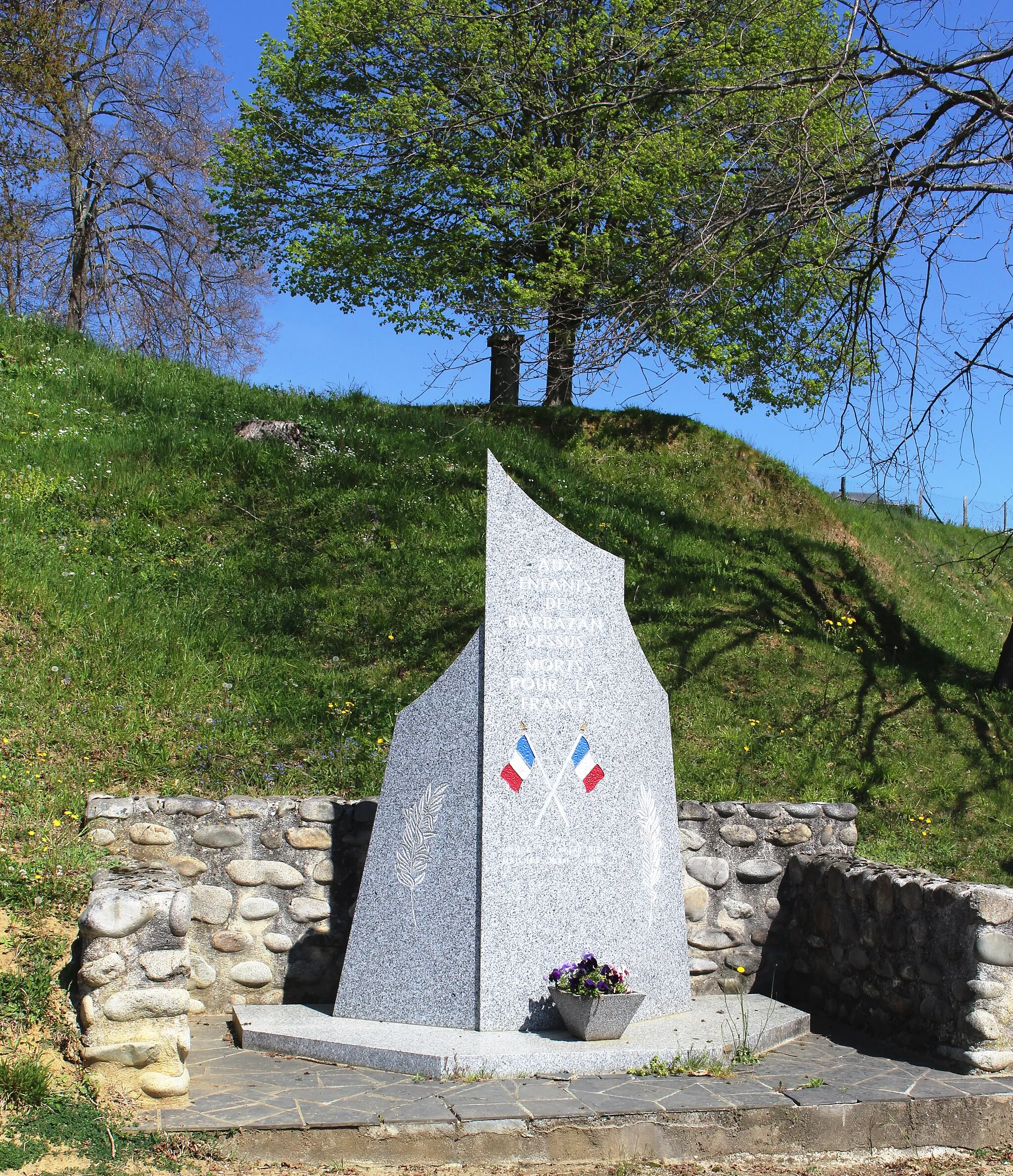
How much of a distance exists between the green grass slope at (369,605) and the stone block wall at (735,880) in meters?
1.72

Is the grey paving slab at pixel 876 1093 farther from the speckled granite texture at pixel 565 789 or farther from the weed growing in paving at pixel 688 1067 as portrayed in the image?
the speckled granite texture at pixel 565 789

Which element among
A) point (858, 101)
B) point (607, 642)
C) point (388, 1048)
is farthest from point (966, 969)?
point (858, 101)

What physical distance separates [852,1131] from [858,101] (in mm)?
7876

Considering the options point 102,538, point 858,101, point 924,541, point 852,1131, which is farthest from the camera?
point 924,541

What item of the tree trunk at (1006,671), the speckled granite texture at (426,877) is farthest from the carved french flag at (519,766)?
the tree trunk at (1006,671)

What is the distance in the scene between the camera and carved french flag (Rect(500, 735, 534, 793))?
5.54m

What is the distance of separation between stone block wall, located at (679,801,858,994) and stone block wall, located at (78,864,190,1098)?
130 inches

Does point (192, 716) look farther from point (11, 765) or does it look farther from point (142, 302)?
point (142, 302)

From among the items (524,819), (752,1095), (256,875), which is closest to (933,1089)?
(752,1095)

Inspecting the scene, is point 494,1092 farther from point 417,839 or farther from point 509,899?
point 417,839

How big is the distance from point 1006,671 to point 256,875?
9033 millimetres

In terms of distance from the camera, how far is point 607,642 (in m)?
5.92

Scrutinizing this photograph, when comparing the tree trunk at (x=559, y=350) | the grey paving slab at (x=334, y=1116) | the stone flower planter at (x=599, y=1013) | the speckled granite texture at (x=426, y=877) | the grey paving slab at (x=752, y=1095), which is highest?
the tree trunk at (x=559, y=350)

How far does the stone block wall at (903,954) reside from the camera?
199 inches
